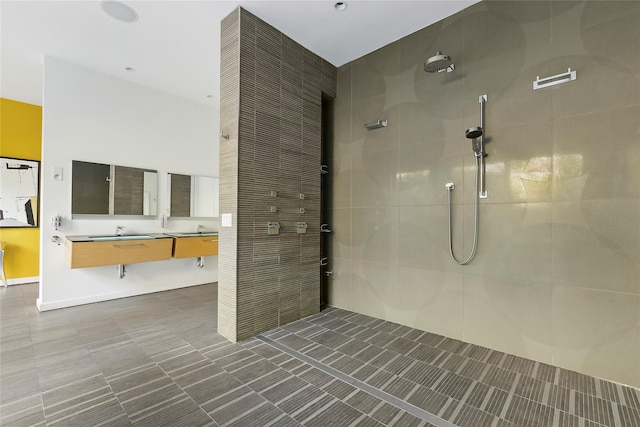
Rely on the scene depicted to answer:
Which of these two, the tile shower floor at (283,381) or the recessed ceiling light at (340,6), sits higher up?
the recessed ceiling light at (340,6)

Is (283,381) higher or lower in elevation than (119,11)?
lower

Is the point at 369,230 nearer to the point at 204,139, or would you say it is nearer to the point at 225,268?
the point at 225,268

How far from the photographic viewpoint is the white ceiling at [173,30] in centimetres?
256

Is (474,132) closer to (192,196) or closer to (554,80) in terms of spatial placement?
(554,80)

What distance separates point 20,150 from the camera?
179 inches

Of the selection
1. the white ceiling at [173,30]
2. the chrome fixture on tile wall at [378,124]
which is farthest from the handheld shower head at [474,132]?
the white ceiling at [173,30]

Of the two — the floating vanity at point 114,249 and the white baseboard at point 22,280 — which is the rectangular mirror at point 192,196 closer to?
the floating vanity at point 114,249

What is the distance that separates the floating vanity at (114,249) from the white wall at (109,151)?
0.90 ft

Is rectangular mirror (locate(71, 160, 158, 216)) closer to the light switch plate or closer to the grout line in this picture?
the light switch plate

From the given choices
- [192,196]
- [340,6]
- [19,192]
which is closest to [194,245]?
[192,196]

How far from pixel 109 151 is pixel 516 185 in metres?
4.81

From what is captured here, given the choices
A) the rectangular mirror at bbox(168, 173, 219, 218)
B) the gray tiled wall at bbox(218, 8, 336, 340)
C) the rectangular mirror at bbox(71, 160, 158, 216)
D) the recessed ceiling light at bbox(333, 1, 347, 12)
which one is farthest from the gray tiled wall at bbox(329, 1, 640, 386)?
the rectangular mirror at bbox(71, 160, 158, 216)

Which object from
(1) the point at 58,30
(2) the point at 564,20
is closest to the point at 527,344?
(2) the point at 564,20

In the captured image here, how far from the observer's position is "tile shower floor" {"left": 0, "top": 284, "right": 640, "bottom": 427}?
1.60 meters
